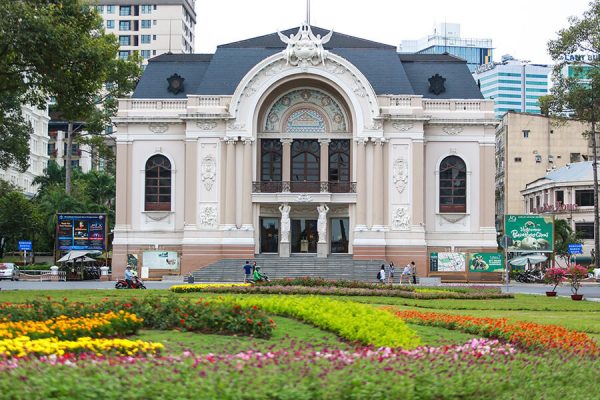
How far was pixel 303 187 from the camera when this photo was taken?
67.6 metres

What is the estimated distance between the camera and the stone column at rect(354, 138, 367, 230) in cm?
6606

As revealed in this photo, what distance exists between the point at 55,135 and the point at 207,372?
398 ft

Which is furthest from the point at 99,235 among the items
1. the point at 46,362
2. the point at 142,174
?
the point at 46,362

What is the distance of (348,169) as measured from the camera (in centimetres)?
6794

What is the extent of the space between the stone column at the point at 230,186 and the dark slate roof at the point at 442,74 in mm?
13778

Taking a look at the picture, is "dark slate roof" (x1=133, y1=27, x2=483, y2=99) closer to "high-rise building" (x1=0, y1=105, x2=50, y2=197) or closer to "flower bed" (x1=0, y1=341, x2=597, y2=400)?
"high-rise building" (x1=0, y1=105, x2=50, y2=197)

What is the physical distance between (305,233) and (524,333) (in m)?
48.8

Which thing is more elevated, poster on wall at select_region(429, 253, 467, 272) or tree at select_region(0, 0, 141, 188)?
tree at select_region(0, 0, 141, 188)

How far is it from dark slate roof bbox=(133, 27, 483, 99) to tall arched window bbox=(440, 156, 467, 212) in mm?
4695

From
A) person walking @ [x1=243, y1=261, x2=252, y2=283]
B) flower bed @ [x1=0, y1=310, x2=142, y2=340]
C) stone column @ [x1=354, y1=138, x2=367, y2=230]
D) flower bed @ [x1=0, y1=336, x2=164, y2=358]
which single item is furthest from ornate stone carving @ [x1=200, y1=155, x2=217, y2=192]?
flower bed @ [x1=0, y1=336, x2=164, y2=358]

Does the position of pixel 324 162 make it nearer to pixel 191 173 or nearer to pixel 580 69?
pixel 191 173

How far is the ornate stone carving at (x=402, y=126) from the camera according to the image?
65.7 meters

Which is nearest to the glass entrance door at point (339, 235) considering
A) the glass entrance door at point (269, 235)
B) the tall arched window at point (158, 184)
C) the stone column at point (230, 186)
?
the glass entrance door at point (269, 235)

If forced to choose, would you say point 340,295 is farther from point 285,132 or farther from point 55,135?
point 55,135
